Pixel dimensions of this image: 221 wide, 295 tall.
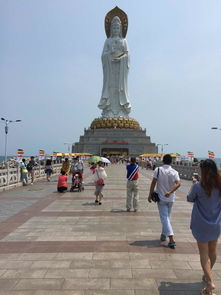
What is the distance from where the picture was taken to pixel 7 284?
11.9ft

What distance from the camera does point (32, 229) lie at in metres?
6.32

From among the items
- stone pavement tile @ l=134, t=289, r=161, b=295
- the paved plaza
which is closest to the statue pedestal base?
the paved plaza

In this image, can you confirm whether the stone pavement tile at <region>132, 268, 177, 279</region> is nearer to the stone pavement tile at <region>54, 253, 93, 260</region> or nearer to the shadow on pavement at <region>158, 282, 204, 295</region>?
the shadow on pavement at <region>158, 282, 204, 295</region>

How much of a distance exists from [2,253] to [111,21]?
53355mm

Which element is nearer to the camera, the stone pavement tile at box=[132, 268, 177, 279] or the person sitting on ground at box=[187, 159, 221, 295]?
the person sitting on ground at box=[187, 159, 221, 295]

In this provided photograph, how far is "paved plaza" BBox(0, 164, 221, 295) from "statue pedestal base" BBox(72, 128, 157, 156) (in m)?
46.4

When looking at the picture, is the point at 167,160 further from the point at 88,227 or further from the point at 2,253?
the point at 2,253

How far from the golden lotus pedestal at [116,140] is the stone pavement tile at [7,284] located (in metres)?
50.4

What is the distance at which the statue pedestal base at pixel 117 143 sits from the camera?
54.6 meters

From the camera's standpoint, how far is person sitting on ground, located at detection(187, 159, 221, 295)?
11.8 feet

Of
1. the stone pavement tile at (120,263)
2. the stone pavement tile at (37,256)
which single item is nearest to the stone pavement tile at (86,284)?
the stone pavement tile at (120,263)

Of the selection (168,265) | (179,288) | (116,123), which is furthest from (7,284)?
(116,123)

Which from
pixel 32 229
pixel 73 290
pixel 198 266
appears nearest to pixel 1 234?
pixel 32 229

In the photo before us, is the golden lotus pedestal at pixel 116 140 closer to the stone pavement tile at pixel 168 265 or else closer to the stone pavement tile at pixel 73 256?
the stone pavement tile at pixel 73 256
